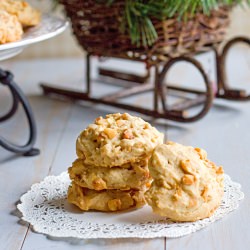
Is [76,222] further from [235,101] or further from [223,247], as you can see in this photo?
[235,101]

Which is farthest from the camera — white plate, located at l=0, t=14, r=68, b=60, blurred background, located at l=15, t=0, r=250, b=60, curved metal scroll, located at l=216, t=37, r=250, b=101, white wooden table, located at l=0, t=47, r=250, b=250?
blurred background, located at l=15, t=0, r=250, b=60

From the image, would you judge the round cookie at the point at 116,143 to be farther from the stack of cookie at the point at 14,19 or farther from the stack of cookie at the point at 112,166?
the stack of cookie at the point at 14,19

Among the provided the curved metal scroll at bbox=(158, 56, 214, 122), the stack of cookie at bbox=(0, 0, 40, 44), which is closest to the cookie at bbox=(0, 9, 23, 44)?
the stack of cookie at bbox=(0, 0, 40, 44)

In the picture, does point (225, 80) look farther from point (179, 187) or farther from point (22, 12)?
point (179, 187)

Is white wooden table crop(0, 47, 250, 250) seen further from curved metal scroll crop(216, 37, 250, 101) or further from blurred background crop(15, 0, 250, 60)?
blurred background crop(15, 0, 250, 60)

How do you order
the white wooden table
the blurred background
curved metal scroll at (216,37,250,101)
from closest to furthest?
the white wooden table < curved metal scroll at (216,37,250,101) < the blurred background

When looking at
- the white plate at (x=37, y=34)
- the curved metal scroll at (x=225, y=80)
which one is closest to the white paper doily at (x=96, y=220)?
the white plate at (x=37, y=34)

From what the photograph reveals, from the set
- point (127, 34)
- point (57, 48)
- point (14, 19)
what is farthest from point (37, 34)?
point (57, 48)
